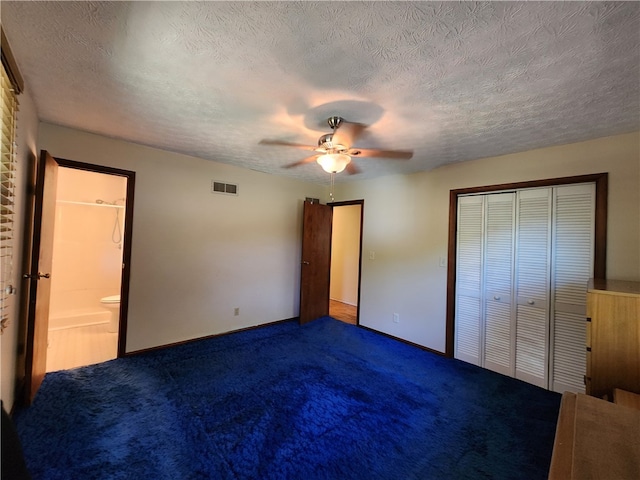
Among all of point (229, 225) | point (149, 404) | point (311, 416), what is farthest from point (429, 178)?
point (149, 404)

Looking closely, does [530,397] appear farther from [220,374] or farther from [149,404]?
[149,404]

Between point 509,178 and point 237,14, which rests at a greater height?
point 237,14

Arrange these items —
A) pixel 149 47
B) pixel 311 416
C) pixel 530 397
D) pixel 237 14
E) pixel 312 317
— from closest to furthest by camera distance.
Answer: pixel 237 14 < pixel 149 47 < pixel 311 416 < pixel 530 397 < pixel 312 317

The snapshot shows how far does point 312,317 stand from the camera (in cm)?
433

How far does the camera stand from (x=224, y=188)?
3.53m

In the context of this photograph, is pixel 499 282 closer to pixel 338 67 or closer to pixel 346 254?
pixel 338 67

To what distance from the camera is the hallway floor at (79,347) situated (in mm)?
2723

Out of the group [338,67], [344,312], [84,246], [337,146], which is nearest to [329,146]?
[337,146]

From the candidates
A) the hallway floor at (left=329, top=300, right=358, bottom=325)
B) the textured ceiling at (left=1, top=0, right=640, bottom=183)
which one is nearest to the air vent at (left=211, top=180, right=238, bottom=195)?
the textured ceiling at (left=1, top=0, right=640, bottom=183)

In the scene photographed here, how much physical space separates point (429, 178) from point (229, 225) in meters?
Result: 2.76

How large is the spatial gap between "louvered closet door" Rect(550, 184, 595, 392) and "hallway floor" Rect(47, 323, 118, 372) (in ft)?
14.9

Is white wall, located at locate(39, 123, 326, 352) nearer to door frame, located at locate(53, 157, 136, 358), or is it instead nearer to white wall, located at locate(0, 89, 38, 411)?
door frame, located at locate(53, 157, 136, 358)

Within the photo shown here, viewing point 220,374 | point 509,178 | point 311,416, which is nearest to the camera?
point 311,416

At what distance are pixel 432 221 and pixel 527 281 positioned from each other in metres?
1.18
